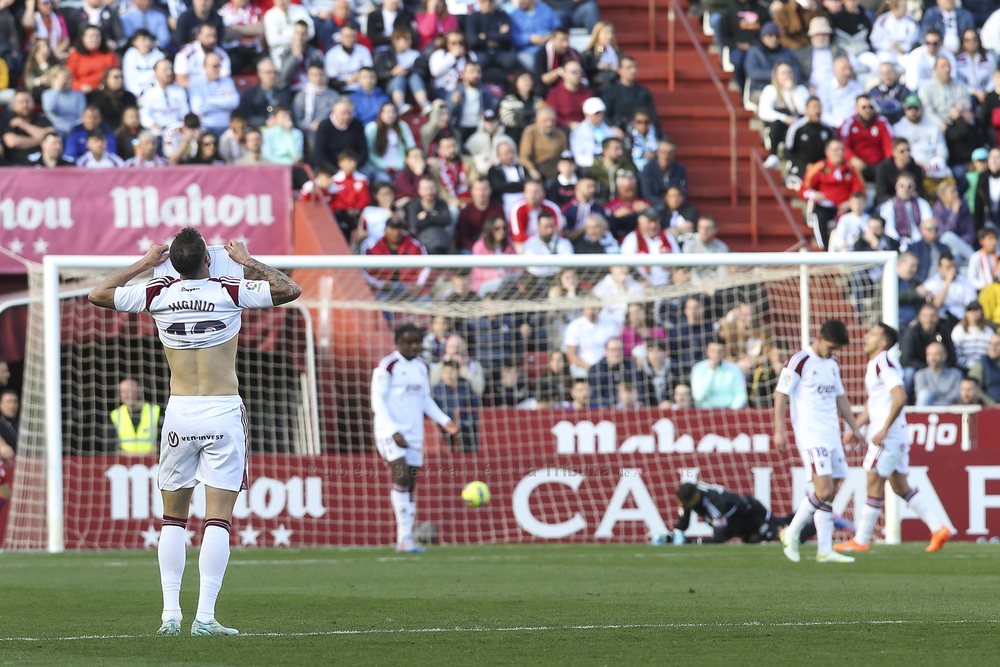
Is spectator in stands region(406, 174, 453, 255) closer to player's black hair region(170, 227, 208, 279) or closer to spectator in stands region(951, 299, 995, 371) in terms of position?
spectator in stands region(951, 299, 995, 371)

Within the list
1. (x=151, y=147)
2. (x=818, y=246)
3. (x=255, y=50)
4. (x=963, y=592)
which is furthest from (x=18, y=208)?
(x=963, y=592)

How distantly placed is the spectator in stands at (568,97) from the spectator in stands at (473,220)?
7.79ft

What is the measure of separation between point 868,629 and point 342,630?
8.79 feet

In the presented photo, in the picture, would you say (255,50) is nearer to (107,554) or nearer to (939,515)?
(107,554)

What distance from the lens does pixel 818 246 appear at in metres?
20.5

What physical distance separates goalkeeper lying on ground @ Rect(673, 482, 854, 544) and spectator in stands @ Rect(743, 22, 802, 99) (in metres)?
Answer: 8.64

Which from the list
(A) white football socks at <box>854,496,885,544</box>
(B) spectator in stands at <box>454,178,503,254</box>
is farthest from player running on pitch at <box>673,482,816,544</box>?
(B) spectator in stands at <box>454,178,503,254</box>

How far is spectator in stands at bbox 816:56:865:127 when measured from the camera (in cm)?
2206

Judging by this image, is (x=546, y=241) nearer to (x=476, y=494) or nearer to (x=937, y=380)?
(x=476, y=494)

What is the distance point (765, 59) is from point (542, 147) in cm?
444

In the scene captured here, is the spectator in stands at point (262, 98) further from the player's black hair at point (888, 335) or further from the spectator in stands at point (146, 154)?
the player's black hair at point (888, 335)

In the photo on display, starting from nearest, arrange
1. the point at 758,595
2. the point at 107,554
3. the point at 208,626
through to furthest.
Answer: the point at 208,626, the point at 758,595, the point at 107,554

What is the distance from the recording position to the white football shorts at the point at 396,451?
1503 centimetres

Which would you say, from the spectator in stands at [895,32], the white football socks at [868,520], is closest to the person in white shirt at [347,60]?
the spectator in stands at [895,32]
